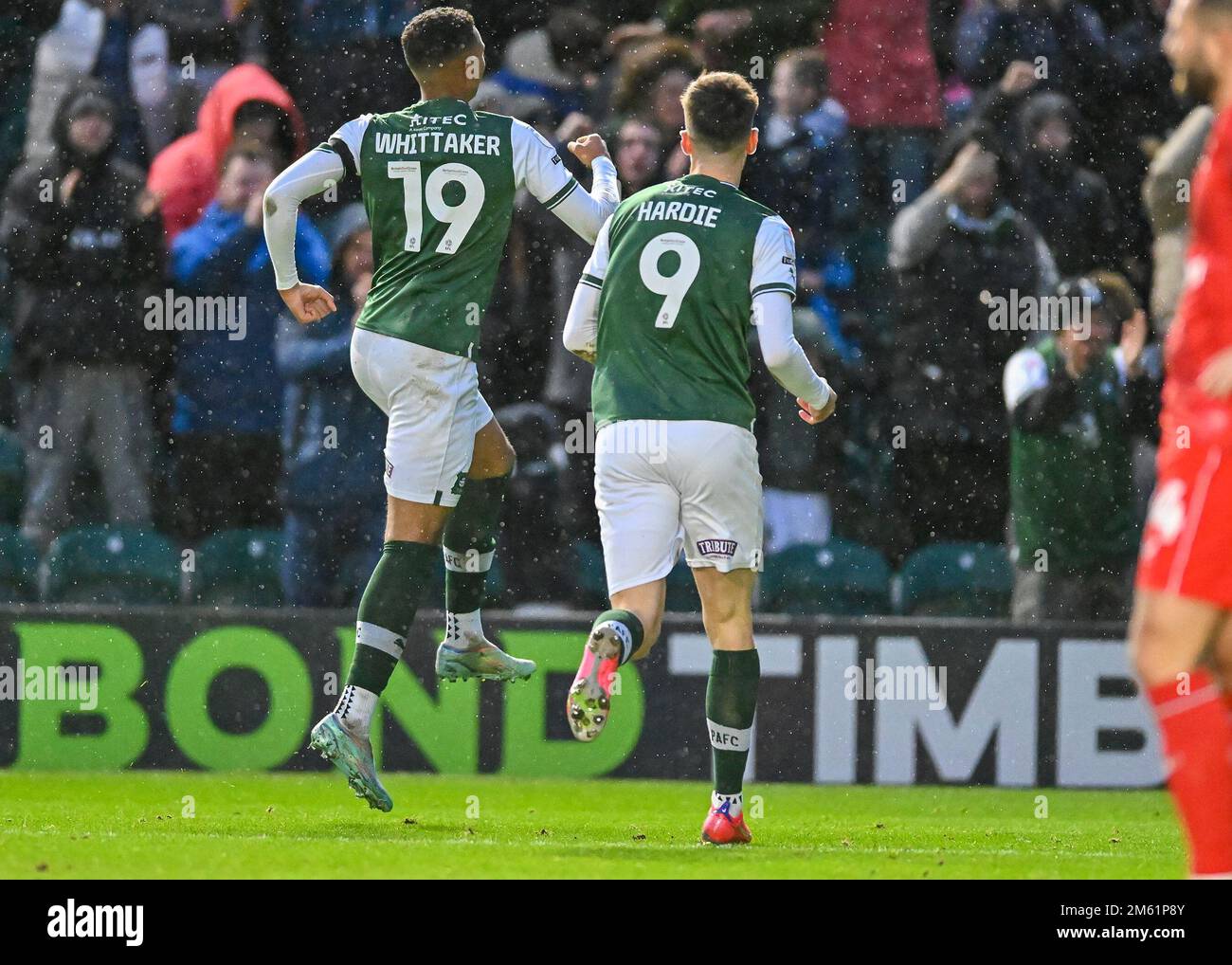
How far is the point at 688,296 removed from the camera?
6.28 m

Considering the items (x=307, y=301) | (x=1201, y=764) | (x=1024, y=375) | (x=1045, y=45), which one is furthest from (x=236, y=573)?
(x=1201, y=764)

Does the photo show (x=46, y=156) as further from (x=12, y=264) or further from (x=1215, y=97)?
(x=1215, y=97)

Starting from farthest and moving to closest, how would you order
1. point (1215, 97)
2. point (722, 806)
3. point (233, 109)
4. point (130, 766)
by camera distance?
point (233, 109) → point (130, 766) → point (722, 806) → point (1215, 97)

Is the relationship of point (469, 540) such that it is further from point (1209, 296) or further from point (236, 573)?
point (1209, 296)

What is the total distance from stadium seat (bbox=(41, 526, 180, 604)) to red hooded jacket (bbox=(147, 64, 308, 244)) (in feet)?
4.83

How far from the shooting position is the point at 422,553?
6.75 meters

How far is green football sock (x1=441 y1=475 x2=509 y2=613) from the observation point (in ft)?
23.5

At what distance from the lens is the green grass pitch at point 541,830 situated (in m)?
5.57

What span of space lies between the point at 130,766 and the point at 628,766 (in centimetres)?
220

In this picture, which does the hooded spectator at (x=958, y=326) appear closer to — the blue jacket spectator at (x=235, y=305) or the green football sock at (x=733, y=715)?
the blue jacket spectator at (x=235, y=305)

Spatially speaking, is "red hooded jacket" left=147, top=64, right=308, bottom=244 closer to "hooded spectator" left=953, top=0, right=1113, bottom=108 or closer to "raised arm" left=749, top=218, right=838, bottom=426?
"hooded spectator" left=953, top=0, right=1113, bottom=108

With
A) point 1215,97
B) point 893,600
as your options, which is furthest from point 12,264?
point 1215,97

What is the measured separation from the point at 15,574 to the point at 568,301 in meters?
2.86

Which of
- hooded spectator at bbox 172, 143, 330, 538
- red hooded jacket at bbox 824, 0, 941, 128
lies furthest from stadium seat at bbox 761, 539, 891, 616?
hooded spectator at bbox 172, 143, 330, 538
